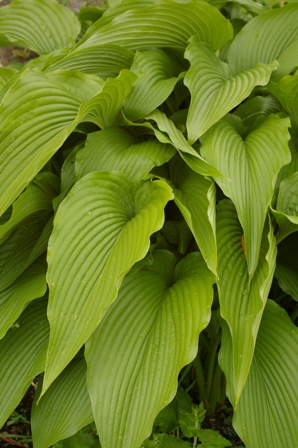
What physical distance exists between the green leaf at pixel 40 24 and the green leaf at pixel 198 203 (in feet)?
2.48

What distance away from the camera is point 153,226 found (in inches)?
42.8

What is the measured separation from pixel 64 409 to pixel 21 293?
0.30 metres

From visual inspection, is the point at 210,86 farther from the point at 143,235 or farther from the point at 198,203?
the point at 143,235

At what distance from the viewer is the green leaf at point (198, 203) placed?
114cm

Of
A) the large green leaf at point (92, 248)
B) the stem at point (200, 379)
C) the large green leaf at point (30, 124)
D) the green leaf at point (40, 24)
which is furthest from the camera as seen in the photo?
the green leaf at point (40, 24)

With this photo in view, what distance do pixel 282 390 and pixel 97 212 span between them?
2.00ft

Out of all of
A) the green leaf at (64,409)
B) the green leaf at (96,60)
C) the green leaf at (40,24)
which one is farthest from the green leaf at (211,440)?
the green leaf at (40,24)

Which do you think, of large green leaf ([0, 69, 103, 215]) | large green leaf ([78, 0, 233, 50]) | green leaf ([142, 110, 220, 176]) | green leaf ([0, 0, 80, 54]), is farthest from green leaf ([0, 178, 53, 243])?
green leaf ([0, 0, 80, 54])

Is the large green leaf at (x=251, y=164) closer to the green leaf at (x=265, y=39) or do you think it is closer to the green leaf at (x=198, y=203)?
the green leaf at (x=198, y=203)

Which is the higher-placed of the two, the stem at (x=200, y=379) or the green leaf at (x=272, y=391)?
the green leaf at (x=272, y=391)

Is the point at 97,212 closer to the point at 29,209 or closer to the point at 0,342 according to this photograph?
the point at 29,209

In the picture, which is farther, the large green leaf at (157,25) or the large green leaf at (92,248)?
the large green leaf at (157,25)

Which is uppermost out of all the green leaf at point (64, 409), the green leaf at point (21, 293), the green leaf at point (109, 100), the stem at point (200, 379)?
the green leaf at point (109, 100)

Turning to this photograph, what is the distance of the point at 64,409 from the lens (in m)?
1.28
